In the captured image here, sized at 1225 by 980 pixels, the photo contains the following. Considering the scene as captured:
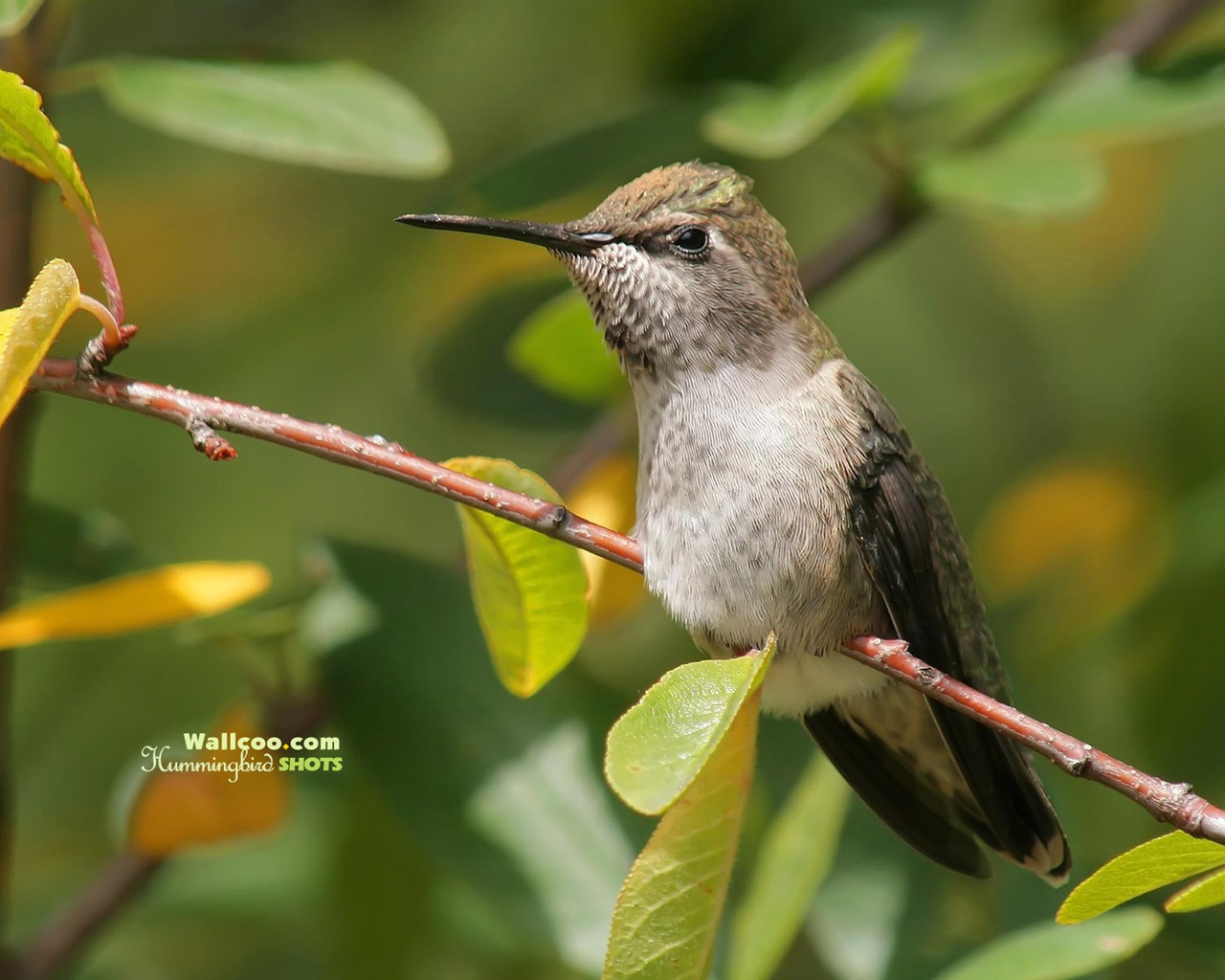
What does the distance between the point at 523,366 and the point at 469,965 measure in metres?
1.14

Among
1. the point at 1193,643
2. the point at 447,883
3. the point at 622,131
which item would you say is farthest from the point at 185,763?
the point at 1193,643

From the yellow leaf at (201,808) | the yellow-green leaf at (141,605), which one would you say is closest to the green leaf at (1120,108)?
the yellow-green leaf at (141,605)

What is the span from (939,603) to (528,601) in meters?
0.76

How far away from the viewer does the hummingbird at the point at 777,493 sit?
2.26 m

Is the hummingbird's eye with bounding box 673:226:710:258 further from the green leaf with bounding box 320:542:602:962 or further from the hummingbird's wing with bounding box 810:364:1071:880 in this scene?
the green leaf with bounding box 320:542:602:962

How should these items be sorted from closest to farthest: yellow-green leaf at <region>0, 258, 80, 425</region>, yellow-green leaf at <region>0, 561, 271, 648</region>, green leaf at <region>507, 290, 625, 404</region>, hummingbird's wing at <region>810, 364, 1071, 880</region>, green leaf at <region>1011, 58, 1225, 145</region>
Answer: yellow-green leaf at <region>0, 258, 80, 425</region> → yellow-green leaf at <region>0, 561, 271, 648</region> → hummingbird's wing at <region>810, 364, 1071, 880</region> → green leaf at <region>507, 290, 625, 404</region> → green leaf at <region>1011, 58, 1225, 145</region>

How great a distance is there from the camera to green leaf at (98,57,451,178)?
2.20 meters

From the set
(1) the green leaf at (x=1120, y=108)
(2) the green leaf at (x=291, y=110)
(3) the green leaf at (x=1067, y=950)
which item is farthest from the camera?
(1) the green leaf at (x=1120, y=108)

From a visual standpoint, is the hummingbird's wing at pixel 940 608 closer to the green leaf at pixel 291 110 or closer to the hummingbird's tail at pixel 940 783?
the hummingbird's tail at pixel 940 783

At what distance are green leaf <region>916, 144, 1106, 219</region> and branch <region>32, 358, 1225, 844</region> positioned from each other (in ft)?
3.04

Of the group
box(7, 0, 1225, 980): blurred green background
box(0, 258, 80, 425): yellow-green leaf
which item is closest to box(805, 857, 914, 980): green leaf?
box(7, 0, 1225, 980): blurred green background

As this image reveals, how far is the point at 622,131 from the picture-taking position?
8.53 ft

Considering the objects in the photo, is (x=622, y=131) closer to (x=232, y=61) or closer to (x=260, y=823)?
(x=232, y=61)

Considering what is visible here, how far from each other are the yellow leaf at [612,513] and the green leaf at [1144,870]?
117cm
